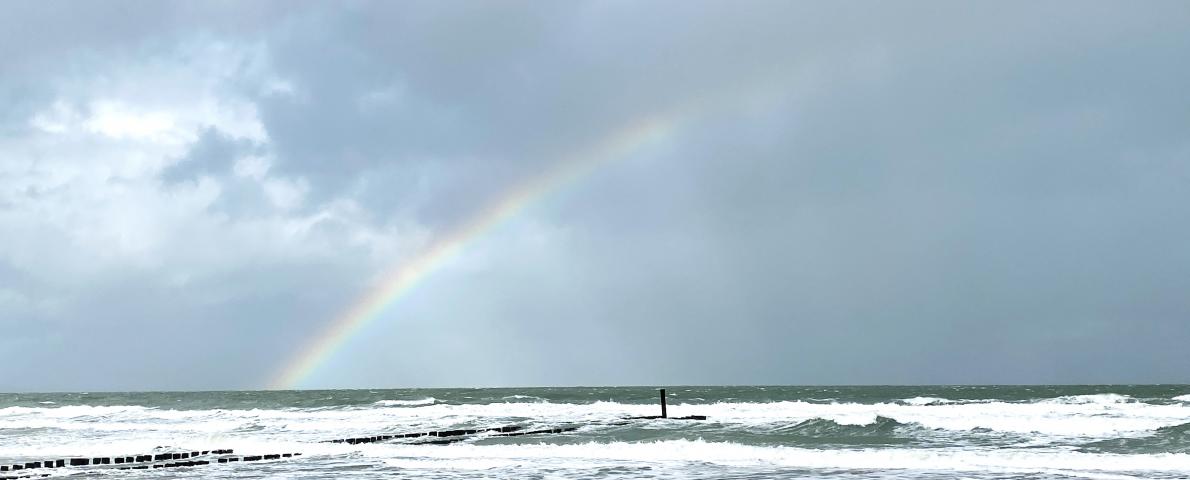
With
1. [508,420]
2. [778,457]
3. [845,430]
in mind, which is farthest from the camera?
[508,420]

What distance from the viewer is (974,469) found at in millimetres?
27234

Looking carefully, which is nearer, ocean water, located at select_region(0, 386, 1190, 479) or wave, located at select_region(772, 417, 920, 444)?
ocean water, located at select_region(0, 386, 1190, 479)

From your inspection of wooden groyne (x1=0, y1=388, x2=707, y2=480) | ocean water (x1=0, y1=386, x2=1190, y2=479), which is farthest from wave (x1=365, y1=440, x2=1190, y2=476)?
wooden groyne (x1=0, y1=388, x2=707, y2=480)

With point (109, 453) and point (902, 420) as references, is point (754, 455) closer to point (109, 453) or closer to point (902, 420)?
point (902, 420)

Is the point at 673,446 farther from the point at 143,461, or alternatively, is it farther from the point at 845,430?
the point at 143,461

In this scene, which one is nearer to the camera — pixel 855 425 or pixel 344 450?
pixel 344 450

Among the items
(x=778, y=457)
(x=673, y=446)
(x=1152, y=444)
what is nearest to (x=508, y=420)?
(x=673, y=446)

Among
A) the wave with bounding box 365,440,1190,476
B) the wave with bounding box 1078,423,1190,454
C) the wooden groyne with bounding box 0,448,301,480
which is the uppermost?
the wooden groyne with bounding box 0,448,301,480

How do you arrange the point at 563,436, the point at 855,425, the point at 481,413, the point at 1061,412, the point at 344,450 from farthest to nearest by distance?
the point at 481,413 < the point at 1061,412 < the point at 855,425 < the point at 563,436 < the point at 344,450

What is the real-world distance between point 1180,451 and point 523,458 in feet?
73.3

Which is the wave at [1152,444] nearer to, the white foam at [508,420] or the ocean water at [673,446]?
the ocean water at [673,446]

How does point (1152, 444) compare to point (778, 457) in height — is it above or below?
below

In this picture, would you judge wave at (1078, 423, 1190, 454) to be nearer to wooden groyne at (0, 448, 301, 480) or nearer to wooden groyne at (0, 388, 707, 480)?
wooden groyne at (0, 388, 707, 480)

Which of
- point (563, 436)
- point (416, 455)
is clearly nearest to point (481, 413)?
point (563, 436)
